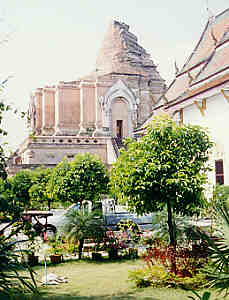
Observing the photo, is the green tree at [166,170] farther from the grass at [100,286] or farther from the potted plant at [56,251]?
the potted plant at [56,251]

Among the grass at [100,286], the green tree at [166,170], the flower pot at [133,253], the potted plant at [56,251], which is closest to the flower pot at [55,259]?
the potted plant at [56,251]

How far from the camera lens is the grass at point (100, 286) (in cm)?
759

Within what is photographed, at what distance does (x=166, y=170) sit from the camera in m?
8.55

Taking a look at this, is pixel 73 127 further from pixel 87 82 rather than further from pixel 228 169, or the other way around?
pixel 228 169

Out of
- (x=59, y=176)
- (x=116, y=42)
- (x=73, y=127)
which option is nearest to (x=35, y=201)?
(x=59, y=176)

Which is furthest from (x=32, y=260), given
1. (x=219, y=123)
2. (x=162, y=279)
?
(x=219, y=123)

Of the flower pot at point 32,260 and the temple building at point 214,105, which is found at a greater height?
the temple building at point 214,105

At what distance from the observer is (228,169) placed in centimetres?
1337

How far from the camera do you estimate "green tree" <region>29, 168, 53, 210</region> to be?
20.4m

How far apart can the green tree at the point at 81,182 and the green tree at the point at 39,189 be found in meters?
5.58

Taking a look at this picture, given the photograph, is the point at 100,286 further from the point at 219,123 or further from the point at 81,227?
the point at 219,123

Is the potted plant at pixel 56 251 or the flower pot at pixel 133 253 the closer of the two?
the potted plant at pixel 56 251

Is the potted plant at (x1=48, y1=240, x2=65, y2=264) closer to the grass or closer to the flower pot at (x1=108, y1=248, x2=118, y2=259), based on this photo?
the grass

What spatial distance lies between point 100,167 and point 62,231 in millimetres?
3417
